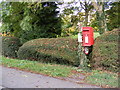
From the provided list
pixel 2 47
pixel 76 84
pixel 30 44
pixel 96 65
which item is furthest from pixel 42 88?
pixel 2 47

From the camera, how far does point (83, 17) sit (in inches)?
597

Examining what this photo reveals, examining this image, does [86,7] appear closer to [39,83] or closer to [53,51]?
[53,51]

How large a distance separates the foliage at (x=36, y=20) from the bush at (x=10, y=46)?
764mm

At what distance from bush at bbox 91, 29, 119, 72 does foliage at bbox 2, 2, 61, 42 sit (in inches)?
237

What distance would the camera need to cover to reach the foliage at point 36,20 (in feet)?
36.7

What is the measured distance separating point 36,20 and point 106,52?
7478 mm

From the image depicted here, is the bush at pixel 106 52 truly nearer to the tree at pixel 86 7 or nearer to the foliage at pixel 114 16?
the foliage at pixel 114 16

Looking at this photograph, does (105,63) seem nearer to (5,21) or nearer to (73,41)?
(73,41)

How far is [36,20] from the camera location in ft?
38.5

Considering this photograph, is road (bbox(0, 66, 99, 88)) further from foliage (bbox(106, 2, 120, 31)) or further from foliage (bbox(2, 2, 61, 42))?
foliage (bbox(106, 2, 120, 31))

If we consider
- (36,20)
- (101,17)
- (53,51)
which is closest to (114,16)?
(101,17)

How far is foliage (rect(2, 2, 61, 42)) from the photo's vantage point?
36.7ft

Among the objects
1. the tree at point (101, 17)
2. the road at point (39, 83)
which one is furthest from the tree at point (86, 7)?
the road at point (39, 83)

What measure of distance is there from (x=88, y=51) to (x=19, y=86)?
10.8 ft
